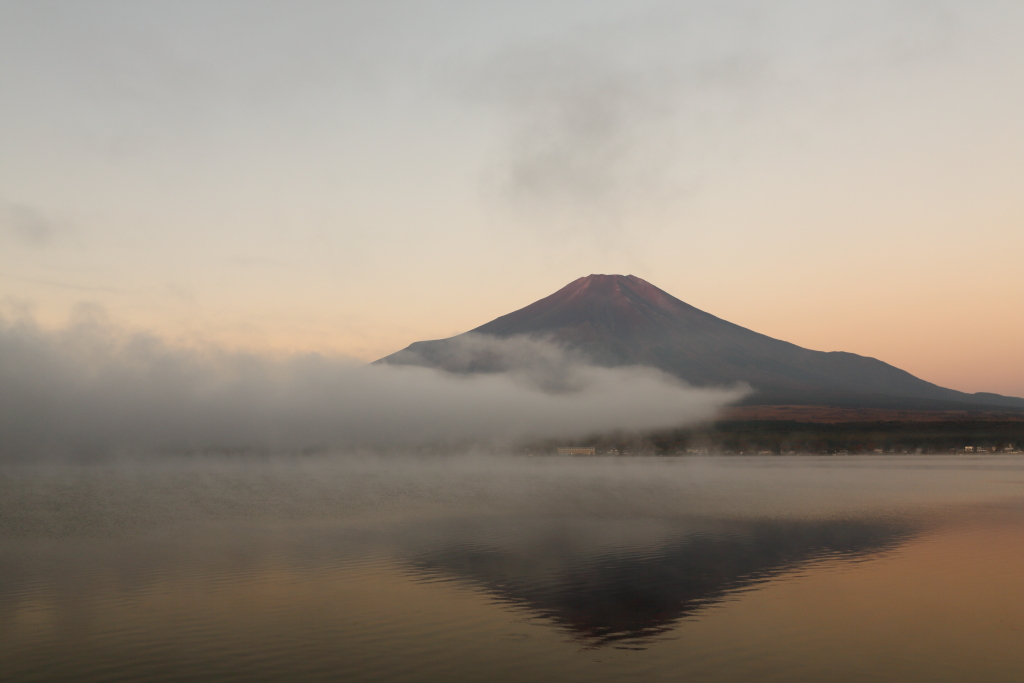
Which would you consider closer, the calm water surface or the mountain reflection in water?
the calm water surface

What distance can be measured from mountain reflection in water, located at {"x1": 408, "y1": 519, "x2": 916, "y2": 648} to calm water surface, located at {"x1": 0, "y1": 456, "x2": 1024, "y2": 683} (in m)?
0.21

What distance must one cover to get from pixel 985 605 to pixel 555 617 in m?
18.9

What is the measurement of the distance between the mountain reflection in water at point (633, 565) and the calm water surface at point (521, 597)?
213 mm

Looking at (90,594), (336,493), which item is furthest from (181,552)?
(336,493)

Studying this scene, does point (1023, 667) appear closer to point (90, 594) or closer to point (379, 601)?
point (379, 601)

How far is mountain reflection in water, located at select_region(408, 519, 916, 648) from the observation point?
31.6 metres

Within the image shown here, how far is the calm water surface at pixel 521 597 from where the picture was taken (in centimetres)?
2470

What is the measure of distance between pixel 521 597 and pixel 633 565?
11.6 metres

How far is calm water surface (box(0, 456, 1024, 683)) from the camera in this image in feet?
81.0

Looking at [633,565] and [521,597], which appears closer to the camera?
[521,597]

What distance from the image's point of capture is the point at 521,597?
1388 inches

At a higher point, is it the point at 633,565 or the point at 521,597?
the point at 521,597

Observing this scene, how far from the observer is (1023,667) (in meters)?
23.5

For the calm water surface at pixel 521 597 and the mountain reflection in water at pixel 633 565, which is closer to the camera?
the calm water surface at pixel 521 597
